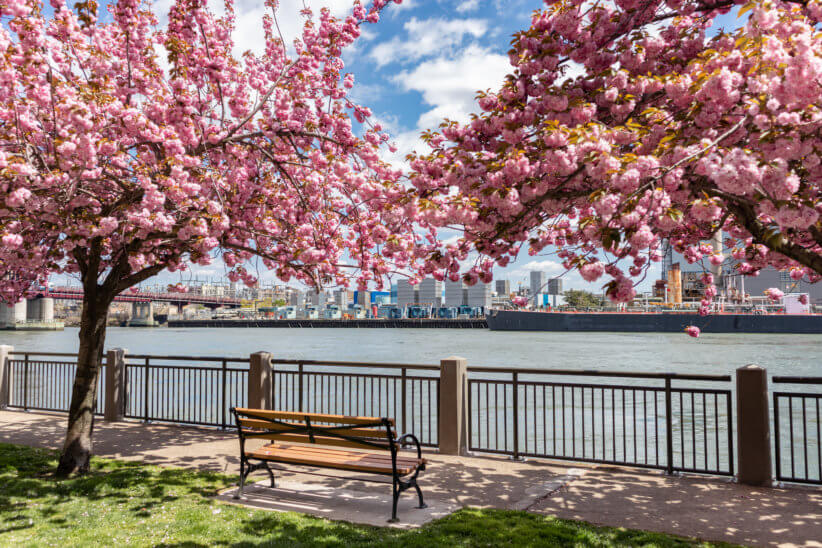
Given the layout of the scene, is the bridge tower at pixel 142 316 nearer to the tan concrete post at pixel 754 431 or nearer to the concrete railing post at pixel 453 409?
the concrete railing post at pixel 453 409

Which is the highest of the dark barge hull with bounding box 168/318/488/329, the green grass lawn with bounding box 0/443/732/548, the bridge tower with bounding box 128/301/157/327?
the green grass lawn with bounding box 0/443/732/548

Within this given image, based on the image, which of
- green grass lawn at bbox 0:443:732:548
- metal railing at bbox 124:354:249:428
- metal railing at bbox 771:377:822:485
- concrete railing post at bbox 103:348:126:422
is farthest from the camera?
concrete railing post at bbox 103:348:126:422

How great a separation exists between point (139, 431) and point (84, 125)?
6.36 metres

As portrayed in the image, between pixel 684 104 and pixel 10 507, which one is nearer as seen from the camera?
pixel 684 104

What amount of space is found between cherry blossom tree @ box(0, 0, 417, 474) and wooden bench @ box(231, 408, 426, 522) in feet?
7.44

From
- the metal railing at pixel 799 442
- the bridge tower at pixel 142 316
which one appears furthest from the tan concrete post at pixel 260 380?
the bridge tower at pixel 142 316

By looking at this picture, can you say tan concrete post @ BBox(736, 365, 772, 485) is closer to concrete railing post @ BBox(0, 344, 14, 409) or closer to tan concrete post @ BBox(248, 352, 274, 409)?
tan concrete post @ BBox(248, 352, 274, 409)

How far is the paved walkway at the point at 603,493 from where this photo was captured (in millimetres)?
5250

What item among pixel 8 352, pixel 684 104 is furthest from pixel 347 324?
pixel 684 104

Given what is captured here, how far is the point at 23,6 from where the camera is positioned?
19.9 ft

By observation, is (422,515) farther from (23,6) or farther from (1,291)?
(1,291)

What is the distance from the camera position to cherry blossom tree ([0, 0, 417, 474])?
20.5ft

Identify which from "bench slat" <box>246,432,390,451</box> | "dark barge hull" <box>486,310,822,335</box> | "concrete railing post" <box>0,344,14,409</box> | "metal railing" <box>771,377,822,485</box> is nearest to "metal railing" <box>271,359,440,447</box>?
"bench slat" <box>246,432,390,451</box>

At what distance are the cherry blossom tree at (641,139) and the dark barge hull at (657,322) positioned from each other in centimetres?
7737
